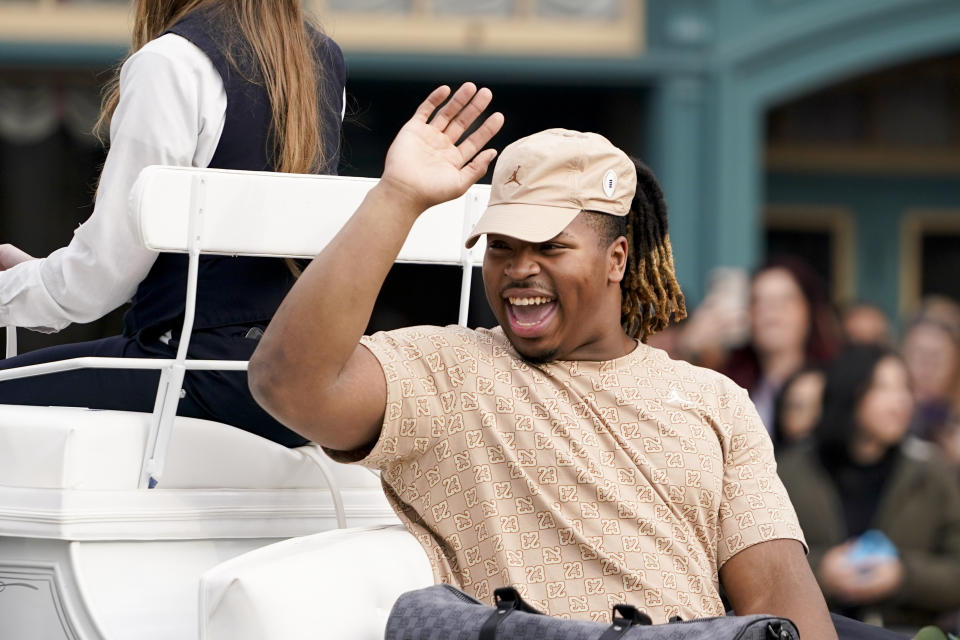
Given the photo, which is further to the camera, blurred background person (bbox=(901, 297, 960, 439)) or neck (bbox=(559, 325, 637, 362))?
blurred background person (bbox=(901, 297, 960, 439))

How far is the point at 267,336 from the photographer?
2197 millimetres

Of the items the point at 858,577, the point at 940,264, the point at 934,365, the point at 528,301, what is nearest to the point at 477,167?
the point at 528,301

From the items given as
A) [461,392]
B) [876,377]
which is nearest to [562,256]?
[461,392]

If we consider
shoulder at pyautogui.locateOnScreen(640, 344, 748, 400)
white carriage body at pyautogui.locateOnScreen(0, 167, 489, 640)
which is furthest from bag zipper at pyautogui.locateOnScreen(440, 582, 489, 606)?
shoulder at pyautogui.locateOnScreen(640, 344, 748, 400)

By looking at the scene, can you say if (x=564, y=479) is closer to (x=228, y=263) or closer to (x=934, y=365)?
(x=228, y=263)

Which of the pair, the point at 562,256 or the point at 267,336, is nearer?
the point at 267,336

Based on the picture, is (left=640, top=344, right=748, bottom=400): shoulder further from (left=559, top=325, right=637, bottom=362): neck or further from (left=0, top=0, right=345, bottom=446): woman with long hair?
(left=0, top=0, right=345, bottom=446): woman with long hair

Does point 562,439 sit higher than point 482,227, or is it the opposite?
point 482,227

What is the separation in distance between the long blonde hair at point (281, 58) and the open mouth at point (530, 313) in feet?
2.17

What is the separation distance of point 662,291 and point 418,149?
533mm

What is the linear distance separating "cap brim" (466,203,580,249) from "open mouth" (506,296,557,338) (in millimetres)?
105

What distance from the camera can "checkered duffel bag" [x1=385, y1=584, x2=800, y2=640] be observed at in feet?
6.57

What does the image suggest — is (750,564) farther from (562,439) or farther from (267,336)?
(267,336)

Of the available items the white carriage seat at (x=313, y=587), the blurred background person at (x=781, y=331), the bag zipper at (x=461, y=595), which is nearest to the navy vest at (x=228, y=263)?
the white carriage seat at (x=313, y=587)
